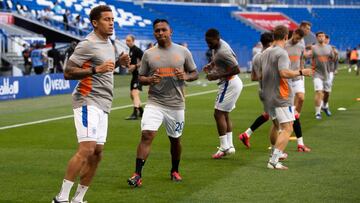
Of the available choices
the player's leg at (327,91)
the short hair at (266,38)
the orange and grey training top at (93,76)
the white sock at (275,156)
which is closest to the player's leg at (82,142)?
the orange and grey training top at (93,76)

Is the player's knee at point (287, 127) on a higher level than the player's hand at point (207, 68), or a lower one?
lower

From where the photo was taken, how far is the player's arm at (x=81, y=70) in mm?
9039

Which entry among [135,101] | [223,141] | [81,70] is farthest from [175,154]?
[135,101]

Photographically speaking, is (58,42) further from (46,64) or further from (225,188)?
(225,188)

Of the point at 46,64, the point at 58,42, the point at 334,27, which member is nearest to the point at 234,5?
the point at 334,27

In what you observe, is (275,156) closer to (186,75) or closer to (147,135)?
(186,75)

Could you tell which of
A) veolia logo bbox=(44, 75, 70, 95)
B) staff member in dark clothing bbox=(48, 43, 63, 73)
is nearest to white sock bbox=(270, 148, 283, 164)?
A: veolia logo bbox=(44, 75, 70, 95)

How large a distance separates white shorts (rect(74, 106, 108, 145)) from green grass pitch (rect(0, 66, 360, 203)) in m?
1.08

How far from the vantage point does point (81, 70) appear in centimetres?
914

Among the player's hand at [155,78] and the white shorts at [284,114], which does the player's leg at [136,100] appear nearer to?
the white shorts at [284,114]

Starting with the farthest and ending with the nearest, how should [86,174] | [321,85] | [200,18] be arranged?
[200,18]
[321,85]
[86,174]

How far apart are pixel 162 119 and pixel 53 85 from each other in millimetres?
21723

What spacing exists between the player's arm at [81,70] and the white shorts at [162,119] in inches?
86.1

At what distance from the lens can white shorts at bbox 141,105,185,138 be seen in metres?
11.2
